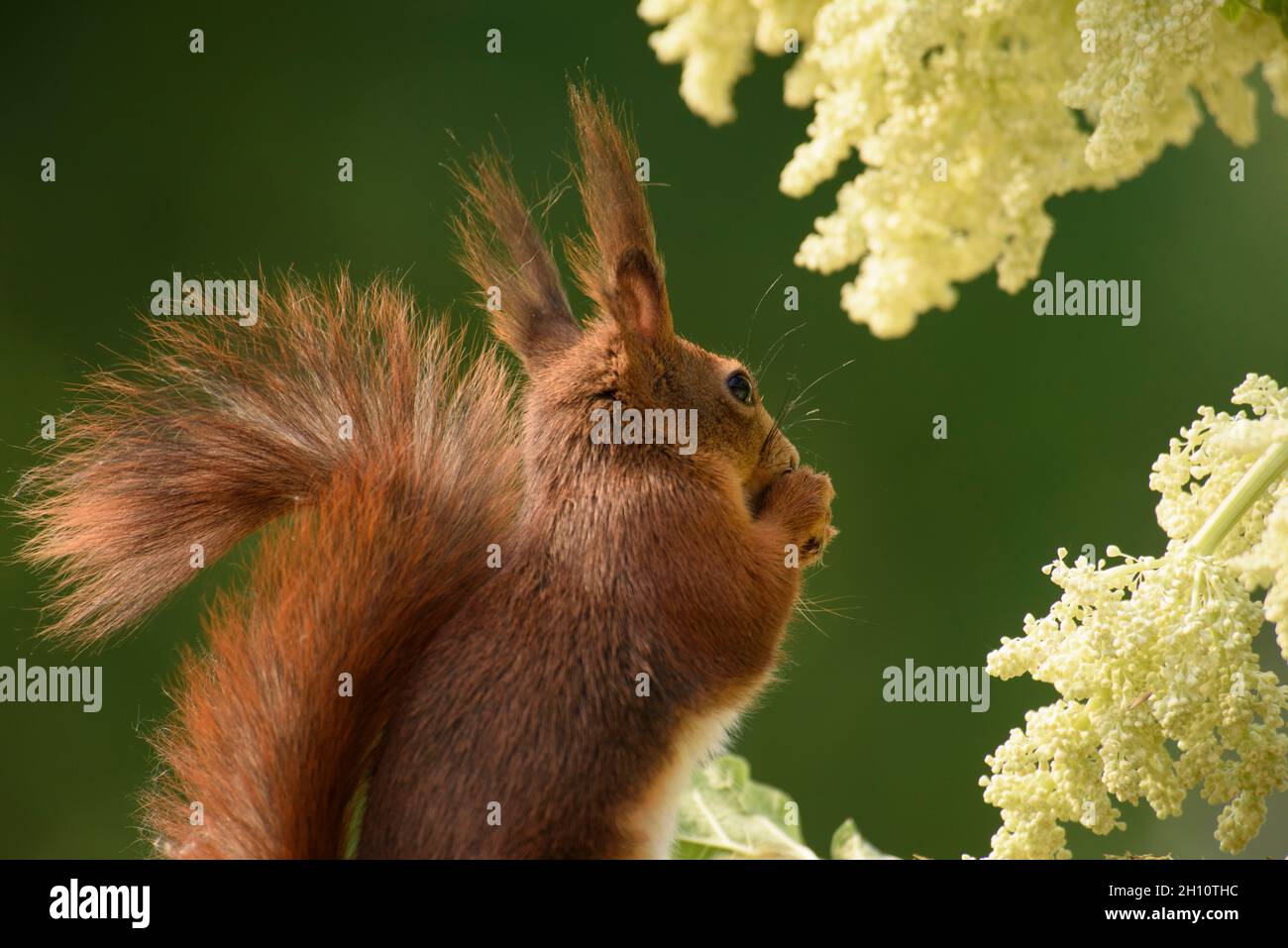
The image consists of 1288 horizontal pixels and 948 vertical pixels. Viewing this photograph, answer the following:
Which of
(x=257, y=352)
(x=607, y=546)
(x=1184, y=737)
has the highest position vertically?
(x=257, y=352)

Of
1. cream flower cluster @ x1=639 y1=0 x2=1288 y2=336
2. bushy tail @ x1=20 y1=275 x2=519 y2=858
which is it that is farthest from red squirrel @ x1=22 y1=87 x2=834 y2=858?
cream flower cluster @ x1=639 y1=0 x2=1288 y2=336

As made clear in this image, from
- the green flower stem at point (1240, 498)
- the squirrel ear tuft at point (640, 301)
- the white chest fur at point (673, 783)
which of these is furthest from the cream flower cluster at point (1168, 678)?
the squirrel ear tuft at point (640, 301)

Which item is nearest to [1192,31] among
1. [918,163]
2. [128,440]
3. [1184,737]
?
[918,163]

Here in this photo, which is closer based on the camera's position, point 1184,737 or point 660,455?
point 1184,737

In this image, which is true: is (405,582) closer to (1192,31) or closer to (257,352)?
(257,352)

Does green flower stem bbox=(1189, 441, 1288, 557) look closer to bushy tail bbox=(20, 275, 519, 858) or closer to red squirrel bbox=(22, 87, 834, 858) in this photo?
red squirrel bbox=(22, 87, 834, 858)

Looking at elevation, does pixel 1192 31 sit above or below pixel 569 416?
above

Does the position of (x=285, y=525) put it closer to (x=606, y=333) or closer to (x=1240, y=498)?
(x=606, y=333)
